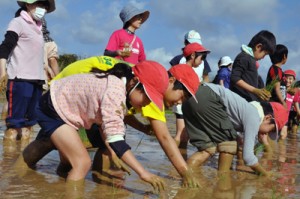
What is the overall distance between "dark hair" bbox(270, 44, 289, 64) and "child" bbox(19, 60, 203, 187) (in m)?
3.72

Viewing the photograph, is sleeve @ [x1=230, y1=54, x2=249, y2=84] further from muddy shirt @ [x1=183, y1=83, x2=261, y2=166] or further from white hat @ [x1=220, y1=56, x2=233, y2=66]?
white hat @ [x1=220, y1=56, x2=233, y2=66]

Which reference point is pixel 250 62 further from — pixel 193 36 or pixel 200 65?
pixel 193 36

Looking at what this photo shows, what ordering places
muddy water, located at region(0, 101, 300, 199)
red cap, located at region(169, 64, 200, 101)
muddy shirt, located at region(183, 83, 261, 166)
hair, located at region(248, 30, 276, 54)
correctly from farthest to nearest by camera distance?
hair, located at region(248, 30, 276, 54)
muddy shirt, located at region(183, 83, 261, 166)
red cap, located at region(169, 64, 200, 101)
muddy water, located at region(0, 101, 300, 199)

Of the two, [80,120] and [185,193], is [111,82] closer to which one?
[80,120]

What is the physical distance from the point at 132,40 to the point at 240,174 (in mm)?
2009

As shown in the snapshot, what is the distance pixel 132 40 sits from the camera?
532cm

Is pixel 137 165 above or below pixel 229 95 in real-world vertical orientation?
below

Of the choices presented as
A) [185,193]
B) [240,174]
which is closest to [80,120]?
[185,193]

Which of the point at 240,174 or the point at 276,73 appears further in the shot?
the point at 276,73

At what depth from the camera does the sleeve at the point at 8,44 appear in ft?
15.7

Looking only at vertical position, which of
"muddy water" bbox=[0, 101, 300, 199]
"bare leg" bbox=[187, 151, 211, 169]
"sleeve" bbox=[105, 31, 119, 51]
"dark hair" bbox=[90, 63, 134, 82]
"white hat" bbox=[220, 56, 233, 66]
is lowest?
"muddy water" bbox=[0, 101, 300, 199]

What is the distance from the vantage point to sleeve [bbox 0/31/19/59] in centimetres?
477

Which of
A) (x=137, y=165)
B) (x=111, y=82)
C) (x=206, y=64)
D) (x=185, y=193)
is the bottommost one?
(x=185, y=193)

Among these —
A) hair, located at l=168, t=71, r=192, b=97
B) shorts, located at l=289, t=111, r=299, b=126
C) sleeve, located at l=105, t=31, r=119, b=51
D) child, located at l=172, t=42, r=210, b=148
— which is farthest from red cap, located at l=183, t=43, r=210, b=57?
shorts, located at l=289, t=111, r=299, b=126
